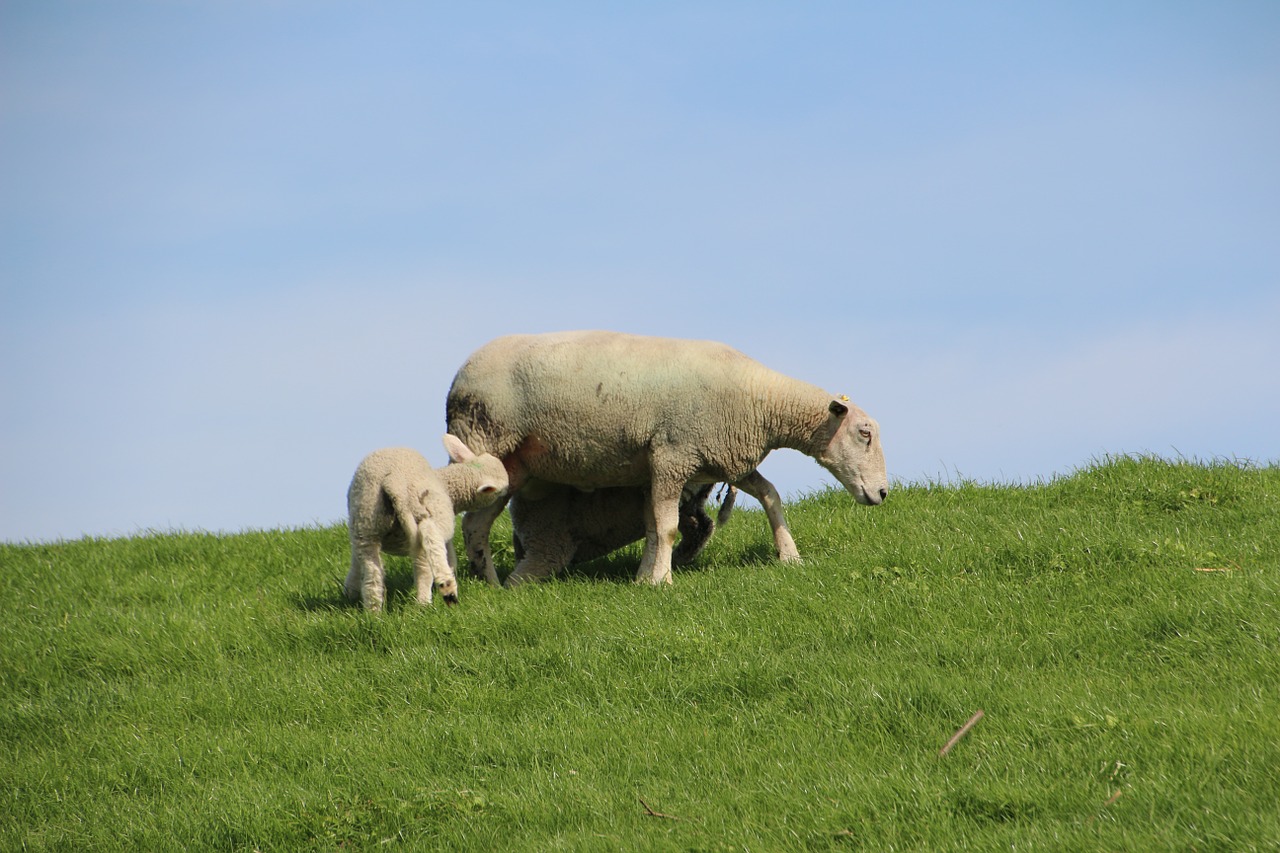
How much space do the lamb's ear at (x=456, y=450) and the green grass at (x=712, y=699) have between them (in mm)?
1187

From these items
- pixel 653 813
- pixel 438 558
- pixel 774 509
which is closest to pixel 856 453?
pixel 774 509

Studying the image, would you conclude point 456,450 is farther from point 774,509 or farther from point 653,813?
point 653,813

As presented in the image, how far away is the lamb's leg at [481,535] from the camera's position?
1245 cm

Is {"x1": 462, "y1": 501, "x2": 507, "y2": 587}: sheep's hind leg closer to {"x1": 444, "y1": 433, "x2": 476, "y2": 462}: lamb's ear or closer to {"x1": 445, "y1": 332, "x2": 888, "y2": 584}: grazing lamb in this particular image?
{"x1": 445, "y1": 332, "x2": 888, "y2": 584}: grazing lamb

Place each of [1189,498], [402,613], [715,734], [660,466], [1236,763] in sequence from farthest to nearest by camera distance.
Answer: [1189,498] → [660,466] → [402,613] → [715,734] → [1236,763]

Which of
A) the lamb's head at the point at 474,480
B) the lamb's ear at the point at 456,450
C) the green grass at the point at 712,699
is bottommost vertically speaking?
the green grass at the point at 712,699

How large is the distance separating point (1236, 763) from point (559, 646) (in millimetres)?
4890

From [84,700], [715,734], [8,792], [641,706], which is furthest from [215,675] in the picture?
[715,734]

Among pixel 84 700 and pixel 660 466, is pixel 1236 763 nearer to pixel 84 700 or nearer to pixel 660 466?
pixel 660 466

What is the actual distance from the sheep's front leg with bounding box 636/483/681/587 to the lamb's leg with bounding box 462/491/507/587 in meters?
1.49

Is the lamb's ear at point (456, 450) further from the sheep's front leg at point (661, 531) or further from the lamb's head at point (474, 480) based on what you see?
the sheep's front leg at point (661, 531)

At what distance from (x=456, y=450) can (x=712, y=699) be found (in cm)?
378

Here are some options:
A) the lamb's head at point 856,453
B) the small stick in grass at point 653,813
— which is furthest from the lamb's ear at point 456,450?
the small stick in grass at point 653,813

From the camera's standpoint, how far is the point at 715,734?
859cm
